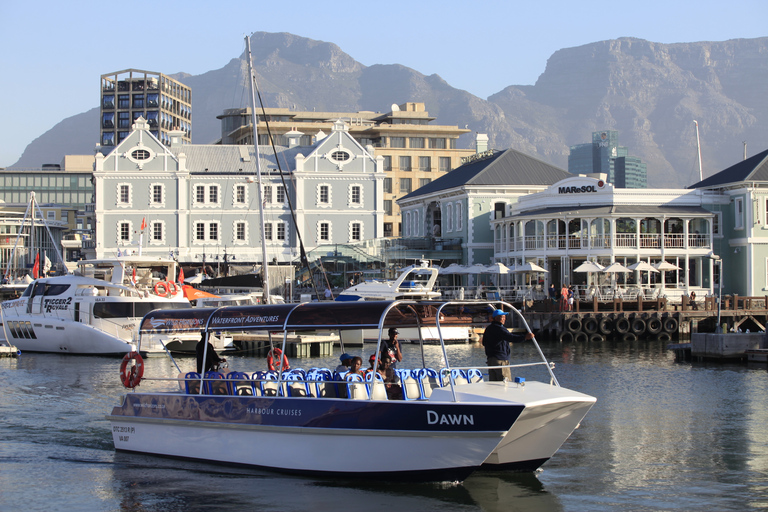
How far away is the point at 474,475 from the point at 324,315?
398 centimetres

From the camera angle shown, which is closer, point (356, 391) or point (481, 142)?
point (356, 391)

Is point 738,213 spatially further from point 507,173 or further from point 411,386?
point 411,386

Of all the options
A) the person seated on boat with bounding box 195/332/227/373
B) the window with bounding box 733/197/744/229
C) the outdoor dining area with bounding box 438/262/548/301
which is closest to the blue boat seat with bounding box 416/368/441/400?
the person seated on boat with bounding box 195/332/227/373

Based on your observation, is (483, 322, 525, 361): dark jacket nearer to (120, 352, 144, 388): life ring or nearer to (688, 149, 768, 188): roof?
(120, 352, 144, 388): life ring

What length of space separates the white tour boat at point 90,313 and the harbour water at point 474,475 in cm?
1049

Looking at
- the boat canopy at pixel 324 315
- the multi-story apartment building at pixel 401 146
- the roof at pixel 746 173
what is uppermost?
the multi-story apartment building at pixel 401 146

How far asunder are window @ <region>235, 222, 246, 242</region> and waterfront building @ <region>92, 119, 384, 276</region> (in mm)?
81

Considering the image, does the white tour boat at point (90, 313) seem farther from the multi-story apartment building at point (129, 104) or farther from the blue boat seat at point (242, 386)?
the multi-story apartment building at point (129, 104)

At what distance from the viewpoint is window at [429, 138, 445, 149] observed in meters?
114

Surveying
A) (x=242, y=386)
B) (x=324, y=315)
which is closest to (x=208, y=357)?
(x=242, y=386)

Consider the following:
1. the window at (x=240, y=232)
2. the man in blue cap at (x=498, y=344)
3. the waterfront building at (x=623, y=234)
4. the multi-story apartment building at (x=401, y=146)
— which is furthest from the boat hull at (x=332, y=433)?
the multi-story apartment building at (x=401, y=146)

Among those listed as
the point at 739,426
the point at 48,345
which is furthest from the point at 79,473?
the point at 48,345

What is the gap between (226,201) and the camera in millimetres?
68625

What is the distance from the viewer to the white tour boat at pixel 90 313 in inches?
1444
